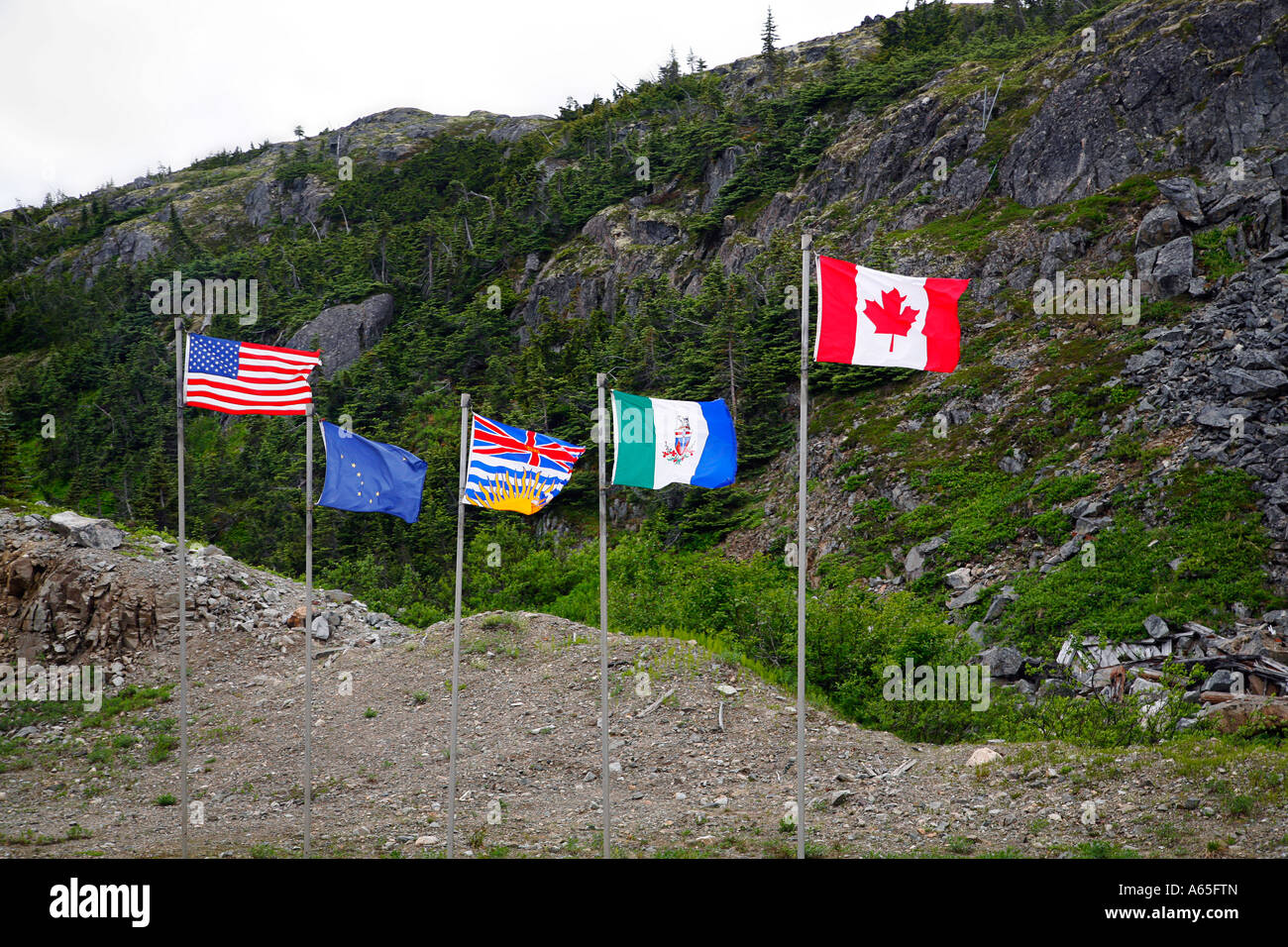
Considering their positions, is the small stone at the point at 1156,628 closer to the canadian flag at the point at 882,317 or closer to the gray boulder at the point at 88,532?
the canadian flag at the point at 882,317

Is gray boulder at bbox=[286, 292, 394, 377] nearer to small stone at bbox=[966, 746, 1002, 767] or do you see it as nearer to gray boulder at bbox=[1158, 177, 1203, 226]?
gray boulder at bbox=[1158, 177, 1203, 226]

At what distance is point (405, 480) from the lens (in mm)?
14898

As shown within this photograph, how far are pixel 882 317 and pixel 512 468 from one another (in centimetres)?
692

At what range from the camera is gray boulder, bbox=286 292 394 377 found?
266ft

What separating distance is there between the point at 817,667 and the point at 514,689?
28.2 ft

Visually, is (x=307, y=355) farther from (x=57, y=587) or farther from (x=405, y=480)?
(x=57, y=587)

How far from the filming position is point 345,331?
270 ft

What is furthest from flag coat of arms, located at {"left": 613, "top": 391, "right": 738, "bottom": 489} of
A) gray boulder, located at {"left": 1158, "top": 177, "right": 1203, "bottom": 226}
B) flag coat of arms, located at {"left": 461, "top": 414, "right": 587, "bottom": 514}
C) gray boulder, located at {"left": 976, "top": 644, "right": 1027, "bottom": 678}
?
gray boulder, located at {"left": 1158, "top": 177, "right": 1203, "bottom": 226}

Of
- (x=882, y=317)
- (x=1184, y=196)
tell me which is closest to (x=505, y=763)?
(x=882, y=317)

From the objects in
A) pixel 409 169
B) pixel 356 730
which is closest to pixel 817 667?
pixel 356 730

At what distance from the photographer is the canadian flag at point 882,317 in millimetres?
12562

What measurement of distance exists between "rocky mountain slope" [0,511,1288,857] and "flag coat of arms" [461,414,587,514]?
588 cm

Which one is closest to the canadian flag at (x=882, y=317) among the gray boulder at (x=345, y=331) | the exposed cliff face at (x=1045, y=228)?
the exposed cliff face at (x=1045, y=228)

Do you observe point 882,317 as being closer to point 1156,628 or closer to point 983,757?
point 983,757
